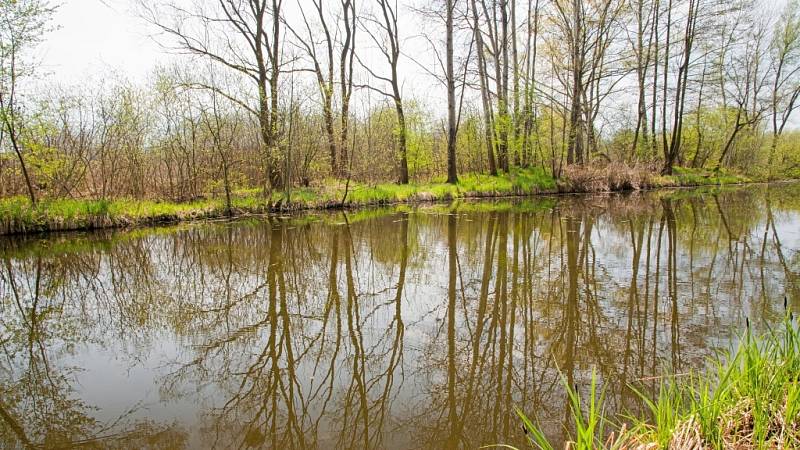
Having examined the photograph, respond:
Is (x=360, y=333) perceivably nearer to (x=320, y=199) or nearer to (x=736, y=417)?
(x=736, y=417)

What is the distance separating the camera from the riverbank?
10.1m

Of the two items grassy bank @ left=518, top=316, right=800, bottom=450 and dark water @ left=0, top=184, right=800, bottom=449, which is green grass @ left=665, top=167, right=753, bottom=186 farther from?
grassy bank @ left=518, top=316, right=800, bottom=450

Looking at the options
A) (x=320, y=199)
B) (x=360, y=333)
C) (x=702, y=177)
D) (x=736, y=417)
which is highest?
(x=702, y=177)

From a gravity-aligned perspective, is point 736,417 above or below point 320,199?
below

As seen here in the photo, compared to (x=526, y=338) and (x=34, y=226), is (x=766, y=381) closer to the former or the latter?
(x=526, y=338)

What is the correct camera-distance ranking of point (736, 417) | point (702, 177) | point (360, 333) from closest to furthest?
point (736, 417), point (360, 333), point (702, 177)

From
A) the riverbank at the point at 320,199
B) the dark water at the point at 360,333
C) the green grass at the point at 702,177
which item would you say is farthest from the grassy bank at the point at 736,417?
the green grass at the point at 702,177

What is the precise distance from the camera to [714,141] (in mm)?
27000

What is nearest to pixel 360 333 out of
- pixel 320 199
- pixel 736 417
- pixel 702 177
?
pixel 736 417

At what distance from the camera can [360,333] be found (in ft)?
11.9

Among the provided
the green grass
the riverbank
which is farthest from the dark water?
the green grass

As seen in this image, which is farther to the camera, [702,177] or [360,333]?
[702,177]

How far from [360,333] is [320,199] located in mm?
10889

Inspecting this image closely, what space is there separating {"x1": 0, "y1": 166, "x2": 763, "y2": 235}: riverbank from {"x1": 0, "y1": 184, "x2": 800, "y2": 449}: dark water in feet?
11.5
